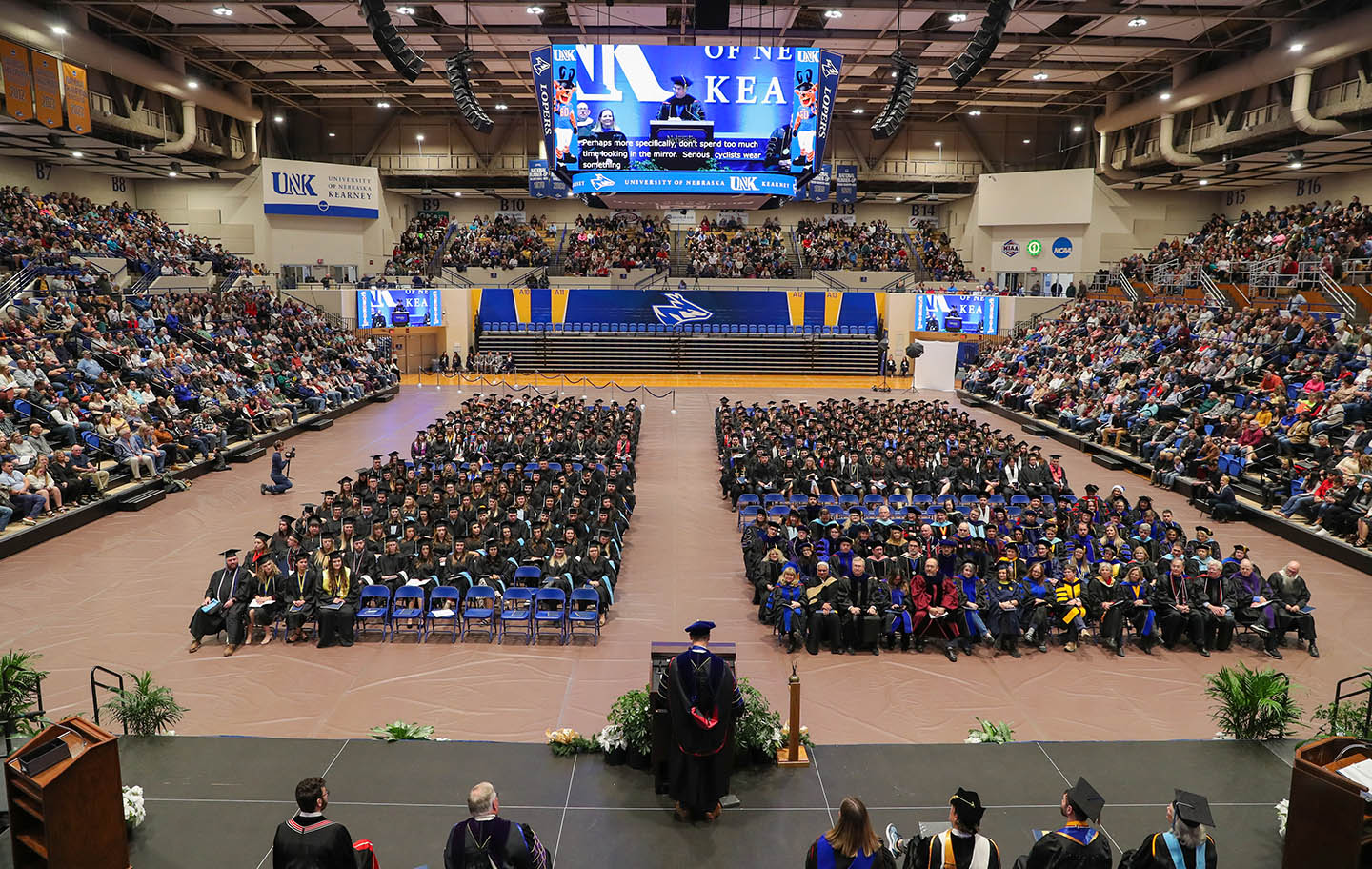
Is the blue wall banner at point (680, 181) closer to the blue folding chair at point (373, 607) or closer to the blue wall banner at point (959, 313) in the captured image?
the blue folding chair at point (373, 607)

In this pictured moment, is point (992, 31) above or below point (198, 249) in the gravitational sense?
above

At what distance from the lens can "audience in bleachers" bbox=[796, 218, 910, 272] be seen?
4340 cm

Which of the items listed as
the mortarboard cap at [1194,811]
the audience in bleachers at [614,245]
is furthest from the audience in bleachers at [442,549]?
the audience in bleachers at [614,245]

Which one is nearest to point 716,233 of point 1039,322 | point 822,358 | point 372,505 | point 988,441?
point 822,358

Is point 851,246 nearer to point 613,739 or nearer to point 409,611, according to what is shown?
point 409,611

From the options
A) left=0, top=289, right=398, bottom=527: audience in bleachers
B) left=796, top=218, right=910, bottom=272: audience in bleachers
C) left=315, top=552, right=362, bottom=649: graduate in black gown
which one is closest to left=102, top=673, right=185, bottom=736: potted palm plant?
left=315, top=552, right=362, bottom=649: graduate in black gown

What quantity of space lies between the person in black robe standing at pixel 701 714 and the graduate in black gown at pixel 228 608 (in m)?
6.35

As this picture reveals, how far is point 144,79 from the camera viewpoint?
28.8 metres

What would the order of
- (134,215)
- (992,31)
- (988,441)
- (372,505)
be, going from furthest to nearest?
(134,215) → (988,441) → (992,31) → (372,505)

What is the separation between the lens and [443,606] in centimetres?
1084

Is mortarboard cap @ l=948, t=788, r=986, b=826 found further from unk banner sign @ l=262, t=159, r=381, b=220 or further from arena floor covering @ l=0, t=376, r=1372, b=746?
unk banner sign @ l=262, t=159, r=381, b=220

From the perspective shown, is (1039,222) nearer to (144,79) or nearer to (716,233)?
(716,233)

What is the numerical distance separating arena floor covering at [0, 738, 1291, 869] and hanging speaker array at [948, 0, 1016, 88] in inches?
548

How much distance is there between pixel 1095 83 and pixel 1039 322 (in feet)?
31.3
